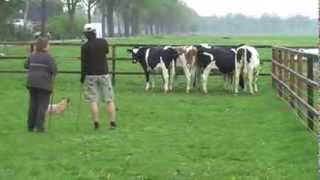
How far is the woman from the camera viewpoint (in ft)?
40.0

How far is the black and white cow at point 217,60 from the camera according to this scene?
20.4 m

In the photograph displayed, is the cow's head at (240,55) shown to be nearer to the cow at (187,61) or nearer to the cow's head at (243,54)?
the cow's head at (243,54)

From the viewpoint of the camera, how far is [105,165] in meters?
9.23

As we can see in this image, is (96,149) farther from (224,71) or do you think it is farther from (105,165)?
(224,71)

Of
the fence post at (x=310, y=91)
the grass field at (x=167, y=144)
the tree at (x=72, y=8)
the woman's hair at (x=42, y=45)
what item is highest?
the tree at (x=72, y=8)

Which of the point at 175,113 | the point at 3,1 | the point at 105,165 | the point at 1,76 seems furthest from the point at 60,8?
the point at 105,165

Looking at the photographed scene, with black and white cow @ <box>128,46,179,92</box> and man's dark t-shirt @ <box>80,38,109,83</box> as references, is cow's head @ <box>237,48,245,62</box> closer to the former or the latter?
black and white cow @ <box>128,46,179,92</box>

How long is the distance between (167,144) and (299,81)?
12.4 ft

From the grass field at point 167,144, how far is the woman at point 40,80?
1.21 ft

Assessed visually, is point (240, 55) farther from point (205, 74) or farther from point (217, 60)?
point (205, 74)

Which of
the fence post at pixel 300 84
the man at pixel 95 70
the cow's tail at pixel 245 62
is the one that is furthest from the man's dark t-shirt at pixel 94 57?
the cow's tail at pixel 245 62

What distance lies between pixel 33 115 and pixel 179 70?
935 centimetres

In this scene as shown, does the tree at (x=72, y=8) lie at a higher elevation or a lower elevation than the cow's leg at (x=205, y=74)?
higher

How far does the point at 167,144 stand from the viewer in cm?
1095
